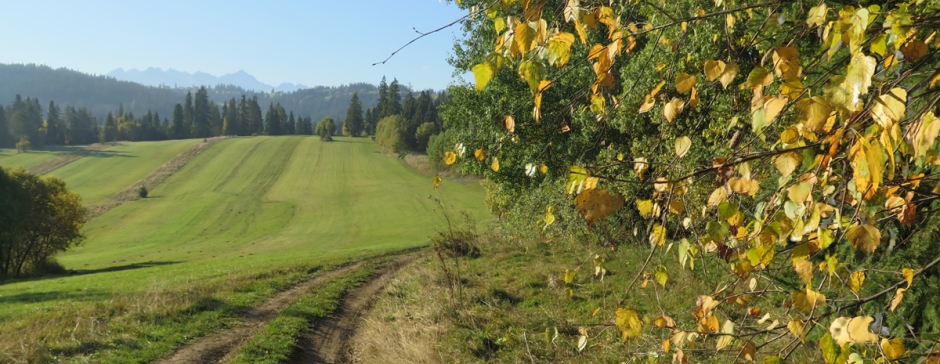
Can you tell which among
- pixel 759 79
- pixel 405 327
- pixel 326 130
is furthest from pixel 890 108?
pixel 326 130

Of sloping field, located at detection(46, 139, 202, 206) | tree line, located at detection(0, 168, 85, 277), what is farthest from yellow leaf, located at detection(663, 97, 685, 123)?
sloping field, located at detection(46, 139, 202, 206)

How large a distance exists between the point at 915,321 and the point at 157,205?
75.9 metres

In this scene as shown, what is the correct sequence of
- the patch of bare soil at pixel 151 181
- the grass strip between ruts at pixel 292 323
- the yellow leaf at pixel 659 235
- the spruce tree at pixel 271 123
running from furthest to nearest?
the spruce tree at pixel 271 123, the patch of bare soil at pixel 151 181, the grass strip between ruts at pixel 292 323, the yellow leaf at pixel 659 235

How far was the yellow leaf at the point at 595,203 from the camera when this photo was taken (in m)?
2.00

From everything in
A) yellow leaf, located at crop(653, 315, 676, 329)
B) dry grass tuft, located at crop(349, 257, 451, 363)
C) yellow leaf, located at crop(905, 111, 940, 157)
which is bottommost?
dry grass tuft, located at crop(349, 257, 451, 363)

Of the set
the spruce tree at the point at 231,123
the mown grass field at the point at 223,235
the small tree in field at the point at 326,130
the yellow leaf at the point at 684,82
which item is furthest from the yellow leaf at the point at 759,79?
the spruce tree at the point at 231,123

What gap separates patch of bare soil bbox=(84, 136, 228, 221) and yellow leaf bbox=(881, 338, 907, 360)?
64.9 metres

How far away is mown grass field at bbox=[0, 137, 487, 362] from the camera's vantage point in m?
11.7

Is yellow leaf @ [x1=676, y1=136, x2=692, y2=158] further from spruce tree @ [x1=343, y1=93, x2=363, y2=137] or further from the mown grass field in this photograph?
spruce tree @ [x1=343, y1=93, x2=363, y2=137]

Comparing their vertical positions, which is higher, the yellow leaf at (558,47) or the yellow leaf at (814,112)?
the yellow leaf at (558,47)

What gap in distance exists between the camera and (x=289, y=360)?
9.30 m

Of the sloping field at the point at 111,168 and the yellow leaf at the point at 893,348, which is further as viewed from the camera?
the sloping field at the point at 111,168

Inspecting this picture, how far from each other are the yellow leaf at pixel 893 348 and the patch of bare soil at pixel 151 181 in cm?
6492

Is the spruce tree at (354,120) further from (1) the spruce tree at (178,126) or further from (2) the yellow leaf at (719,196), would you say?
(2) the yellow leaf at (719,196)
